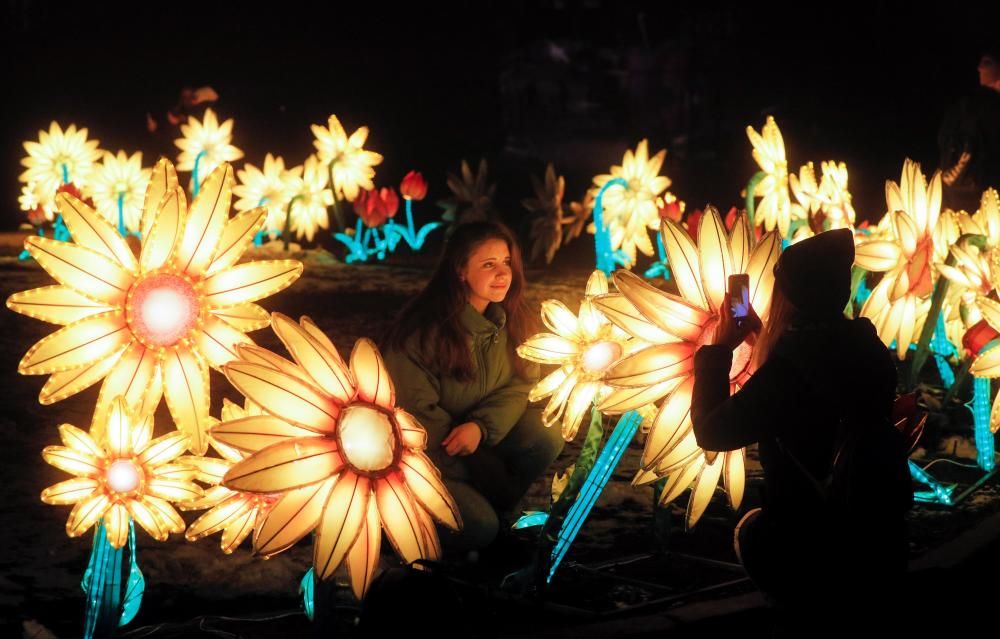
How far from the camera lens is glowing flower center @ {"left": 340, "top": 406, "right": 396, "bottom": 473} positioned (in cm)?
278

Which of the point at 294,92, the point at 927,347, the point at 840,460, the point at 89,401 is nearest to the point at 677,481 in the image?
the point at 840,460

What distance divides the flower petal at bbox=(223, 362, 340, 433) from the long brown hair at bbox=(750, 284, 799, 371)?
1167mm

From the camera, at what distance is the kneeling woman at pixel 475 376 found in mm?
3990

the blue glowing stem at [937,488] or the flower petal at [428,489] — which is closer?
the flower petal at [428,489]

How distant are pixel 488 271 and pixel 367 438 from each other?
1400 mm

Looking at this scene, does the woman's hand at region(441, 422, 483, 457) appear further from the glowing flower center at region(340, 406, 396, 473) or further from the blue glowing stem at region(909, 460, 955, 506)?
the blue glowing stem at region(909, 460, 955, 506)

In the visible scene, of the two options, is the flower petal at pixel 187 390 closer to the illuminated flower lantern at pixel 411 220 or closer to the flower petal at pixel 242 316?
the flower petal at pixel 242 316

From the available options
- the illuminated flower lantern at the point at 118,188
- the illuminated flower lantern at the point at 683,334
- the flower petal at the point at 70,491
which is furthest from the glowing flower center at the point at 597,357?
the illuminated flower lantern at the point at 118,188

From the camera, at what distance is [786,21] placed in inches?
698

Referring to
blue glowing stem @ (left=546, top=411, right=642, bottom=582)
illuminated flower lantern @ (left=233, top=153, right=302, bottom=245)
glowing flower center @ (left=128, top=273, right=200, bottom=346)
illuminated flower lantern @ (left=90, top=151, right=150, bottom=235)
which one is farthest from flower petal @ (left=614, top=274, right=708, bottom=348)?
illuminated flower lantern @ (left=90, top=151, right=150, bottom=235)

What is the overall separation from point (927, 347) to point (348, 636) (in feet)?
11.7

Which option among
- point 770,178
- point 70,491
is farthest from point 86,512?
point 770,178

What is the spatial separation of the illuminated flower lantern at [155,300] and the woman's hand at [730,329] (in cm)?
119

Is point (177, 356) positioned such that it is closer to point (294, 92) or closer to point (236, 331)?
point (236, 331)
